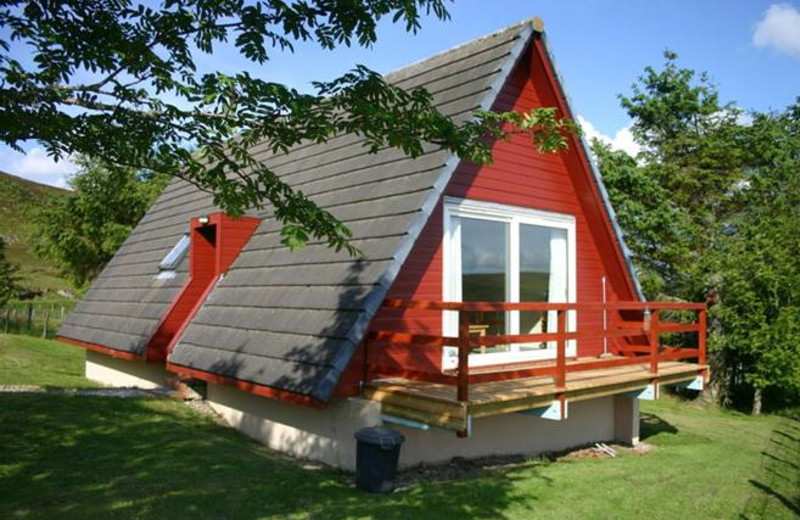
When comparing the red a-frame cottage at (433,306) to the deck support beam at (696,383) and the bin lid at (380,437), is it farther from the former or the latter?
the bin lid at (380,437)

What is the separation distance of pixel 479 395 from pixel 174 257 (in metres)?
8.25

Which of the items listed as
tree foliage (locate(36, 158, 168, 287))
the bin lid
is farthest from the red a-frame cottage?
tree foliage (locate(36, 158, 168, 287))

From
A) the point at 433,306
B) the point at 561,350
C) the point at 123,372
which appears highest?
the point at 433,306

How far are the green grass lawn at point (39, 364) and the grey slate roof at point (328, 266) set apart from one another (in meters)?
2.12

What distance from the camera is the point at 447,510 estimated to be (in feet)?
19.7

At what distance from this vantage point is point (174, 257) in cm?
1320

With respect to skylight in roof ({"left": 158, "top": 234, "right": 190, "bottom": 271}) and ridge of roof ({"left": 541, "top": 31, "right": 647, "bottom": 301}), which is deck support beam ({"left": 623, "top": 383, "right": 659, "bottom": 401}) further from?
skylight in roof ({"left": 158, "top": 234, "right": 190, "bottom": 271})

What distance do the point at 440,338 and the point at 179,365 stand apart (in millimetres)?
4686

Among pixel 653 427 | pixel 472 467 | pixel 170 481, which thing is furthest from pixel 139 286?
pixel 653 427

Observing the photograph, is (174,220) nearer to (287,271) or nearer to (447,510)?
(287,271)

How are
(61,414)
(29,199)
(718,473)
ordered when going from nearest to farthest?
(718,473) → (61,414) → (29,199)

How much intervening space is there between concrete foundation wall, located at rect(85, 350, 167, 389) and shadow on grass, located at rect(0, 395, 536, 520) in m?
3.62

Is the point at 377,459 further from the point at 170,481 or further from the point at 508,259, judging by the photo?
the point at 508,259

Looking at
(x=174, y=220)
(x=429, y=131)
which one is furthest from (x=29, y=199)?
(x=429, y=131)
